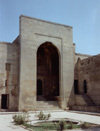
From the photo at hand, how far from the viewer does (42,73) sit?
23.5 metres

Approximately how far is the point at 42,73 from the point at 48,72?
2.58 feet

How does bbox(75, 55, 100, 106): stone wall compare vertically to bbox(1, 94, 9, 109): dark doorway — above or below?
above

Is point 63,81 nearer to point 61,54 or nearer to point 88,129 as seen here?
point 61,54

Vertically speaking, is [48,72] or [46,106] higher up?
[48,72]

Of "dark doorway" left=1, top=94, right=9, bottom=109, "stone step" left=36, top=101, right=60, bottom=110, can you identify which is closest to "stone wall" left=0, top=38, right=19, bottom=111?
"dark doorway" left=1, top=94, right=9, bottom=109

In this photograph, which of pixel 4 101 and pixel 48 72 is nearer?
pixel 4 101

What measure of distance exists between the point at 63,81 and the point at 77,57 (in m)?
4.13

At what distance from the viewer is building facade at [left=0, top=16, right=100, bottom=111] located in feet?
57.3

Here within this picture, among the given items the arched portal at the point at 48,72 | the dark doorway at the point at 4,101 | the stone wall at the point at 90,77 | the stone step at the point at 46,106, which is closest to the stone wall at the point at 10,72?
the dark doorway at the point at 4,101

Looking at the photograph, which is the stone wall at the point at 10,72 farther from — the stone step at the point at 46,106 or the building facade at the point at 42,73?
the stone step at the point at 46,106

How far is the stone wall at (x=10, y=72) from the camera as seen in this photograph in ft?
56.5

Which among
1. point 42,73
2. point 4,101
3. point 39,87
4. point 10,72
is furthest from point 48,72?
point 4,101

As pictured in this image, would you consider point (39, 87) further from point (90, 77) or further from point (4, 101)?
point (90, 77)

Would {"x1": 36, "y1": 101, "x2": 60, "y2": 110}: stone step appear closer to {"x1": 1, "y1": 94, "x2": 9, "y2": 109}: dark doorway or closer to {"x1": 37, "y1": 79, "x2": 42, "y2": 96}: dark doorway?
{"x1": 1, "y1": 94, "x2": 9, "y2": 109}: dark doorway
